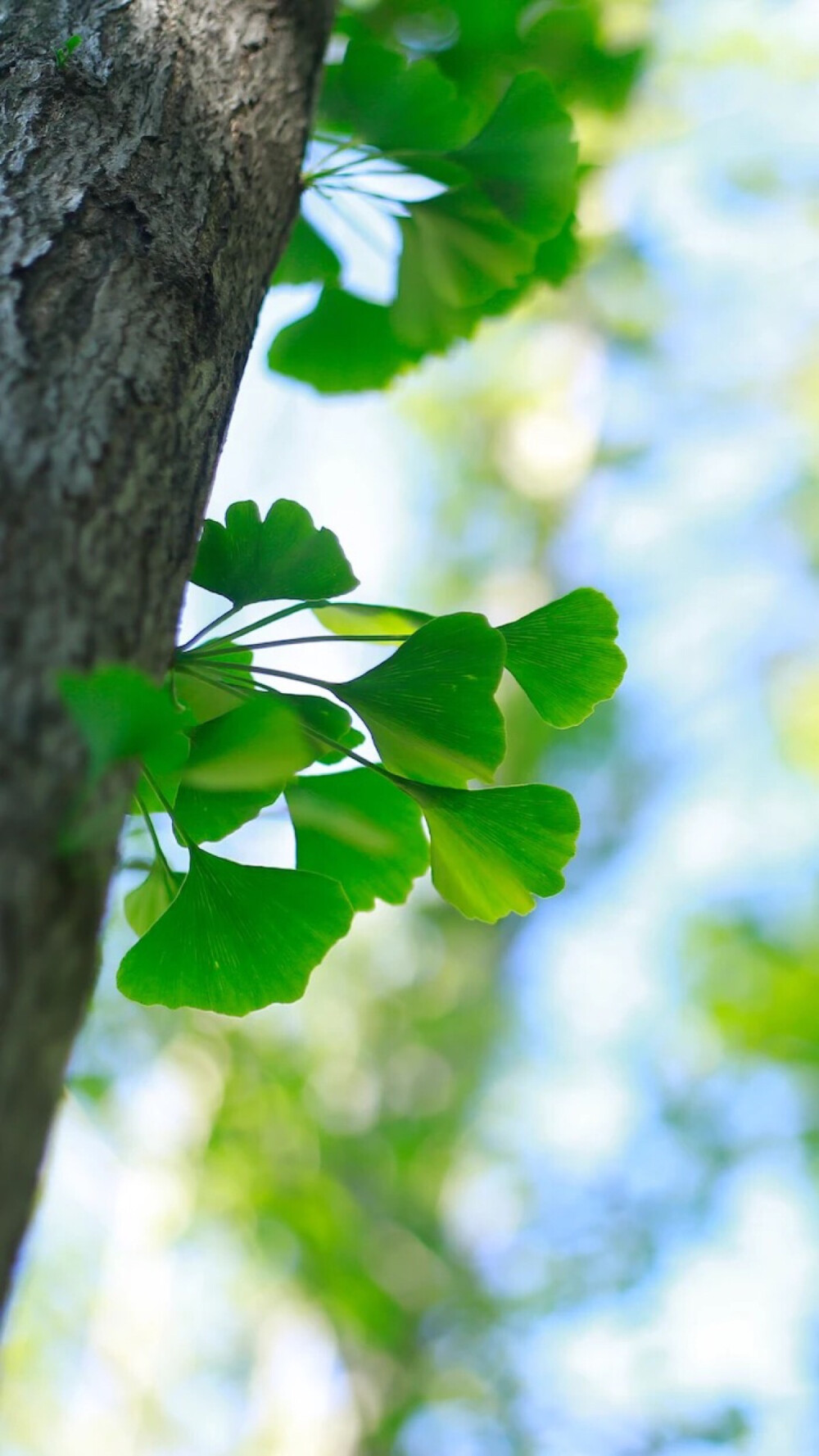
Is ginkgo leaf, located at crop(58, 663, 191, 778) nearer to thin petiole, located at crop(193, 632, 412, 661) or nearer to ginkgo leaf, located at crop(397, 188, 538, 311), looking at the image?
thin petiole, located at crop(193, 632, 412, 661)

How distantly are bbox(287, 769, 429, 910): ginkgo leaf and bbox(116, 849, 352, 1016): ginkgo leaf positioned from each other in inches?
3.1

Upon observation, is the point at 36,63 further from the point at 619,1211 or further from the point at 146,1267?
the point at 146,1267

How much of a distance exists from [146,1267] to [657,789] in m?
4.88

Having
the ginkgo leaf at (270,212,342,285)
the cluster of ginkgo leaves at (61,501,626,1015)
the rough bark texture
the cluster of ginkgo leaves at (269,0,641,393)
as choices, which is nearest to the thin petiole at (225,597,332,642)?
the cluster of ginkgo leaves at (61,501,626,1015)

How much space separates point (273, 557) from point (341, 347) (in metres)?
0.60

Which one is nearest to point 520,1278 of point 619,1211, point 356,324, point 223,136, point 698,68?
point 619,1211

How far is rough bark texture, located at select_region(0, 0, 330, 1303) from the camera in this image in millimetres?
301

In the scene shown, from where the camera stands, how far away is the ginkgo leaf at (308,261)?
3.34 feet

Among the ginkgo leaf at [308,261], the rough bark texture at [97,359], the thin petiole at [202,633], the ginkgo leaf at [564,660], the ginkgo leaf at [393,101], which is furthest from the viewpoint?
the ginkgo leaf at [308,261]

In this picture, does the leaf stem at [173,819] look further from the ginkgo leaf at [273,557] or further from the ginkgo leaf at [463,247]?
the ginkgo leaf at [463,247]

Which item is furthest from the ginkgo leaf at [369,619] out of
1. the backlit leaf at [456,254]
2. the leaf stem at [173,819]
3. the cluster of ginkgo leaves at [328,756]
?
the backlit leaf at [456,254]

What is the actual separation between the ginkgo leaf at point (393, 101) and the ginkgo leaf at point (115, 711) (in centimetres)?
66

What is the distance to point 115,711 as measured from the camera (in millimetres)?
318

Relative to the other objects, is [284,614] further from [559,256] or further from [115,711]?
[559,256]
